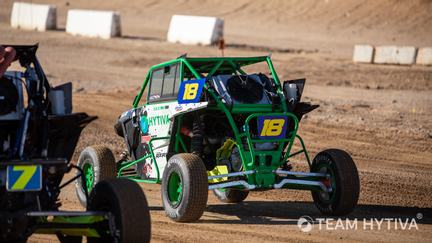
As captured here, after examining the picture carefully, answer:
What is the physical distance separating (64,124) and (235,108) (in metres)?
3.56

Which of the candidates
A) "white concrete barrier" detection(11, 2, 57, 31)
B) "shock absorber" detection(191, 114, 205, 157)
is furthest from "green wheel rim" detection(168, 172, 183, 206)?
"white concrete barrier" detection(11, 2, 57, 31)

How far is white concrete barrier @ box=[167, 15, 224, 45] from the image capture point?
Result: 35.1 metres

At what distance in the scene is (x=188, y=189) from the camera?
1016 cm

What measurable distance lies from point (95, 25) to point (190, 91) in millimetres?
27035

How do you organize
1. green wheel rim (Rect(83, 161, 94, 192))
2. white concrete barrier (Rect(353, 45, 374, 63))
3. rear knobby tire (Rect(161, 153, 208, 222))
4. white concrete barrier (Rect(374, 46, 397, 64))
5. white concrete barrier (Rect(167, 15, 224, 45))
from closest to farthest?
rear knobby tire (Rect(161, 153, 208, 222)), green wheel rim (Rect(83, 161, 94, 192)), white concrete barrier (Rect(374, 46, 397, 64)), white concrete barrier (Rect(353, 45, 374, 63)), white concrete barrier (Rect(167, 15, 224, 45))

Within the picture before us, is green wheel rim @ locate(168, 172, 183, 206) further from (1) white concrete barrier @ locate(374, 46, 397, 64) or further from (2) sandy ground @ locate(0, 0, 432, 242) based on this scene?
(1) white concrete barrier @ locate(374, 46, 397, 64)

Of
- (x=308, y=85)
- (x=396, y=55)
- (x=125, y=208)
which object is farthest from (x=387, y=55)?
(x=125, y=208)

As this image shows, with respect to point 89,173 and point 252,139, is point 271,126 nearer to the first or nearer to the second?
point 252,139

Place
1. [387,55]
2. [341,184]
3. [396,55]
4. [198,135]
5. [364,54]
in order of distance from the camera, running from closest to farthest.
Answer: [341,184] → [198,135] → [396,55] → [387,55] → [364,54]

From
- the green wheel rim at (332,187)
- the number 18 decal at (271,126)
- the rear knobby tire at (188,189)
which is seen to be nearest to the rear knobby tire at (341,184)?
the green wheel rim at (332,187)

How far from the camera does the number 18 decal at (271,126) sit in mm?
10758

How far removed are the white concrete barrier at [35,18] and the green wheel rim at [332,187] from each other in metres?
29.3

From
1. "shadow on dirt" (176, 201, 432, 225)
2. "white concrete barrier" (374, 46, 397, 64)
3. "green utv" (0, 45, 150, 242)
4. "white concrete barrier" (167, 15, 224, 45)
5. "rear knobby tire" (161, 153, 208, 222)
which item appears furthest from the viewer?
"white concrete barrier" (167, 15, 224, 45)

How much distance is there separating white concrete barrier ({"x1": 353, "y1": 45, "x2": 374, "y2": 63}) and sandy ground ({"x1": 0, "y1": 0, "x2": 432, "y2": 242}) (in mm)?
761
